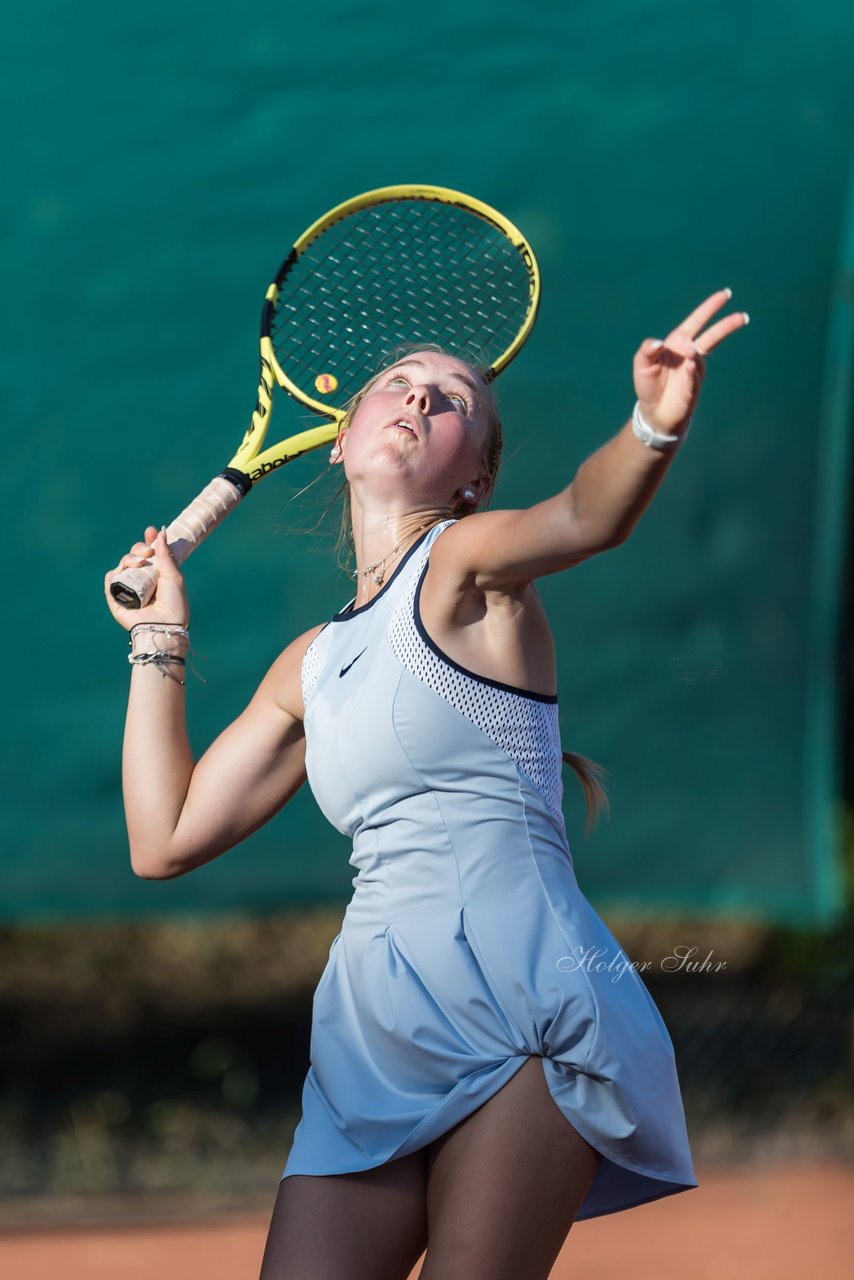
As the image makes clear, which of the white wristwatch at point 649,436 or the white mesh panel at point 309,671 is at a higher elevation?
the white wristwatch at point 649,436

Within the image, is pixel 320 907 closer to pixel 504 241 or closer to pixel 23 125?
pixel 504 241

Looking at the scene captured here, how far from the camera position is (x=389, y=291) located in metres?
Result: 3.12

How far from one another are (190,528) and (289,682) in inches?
14.7

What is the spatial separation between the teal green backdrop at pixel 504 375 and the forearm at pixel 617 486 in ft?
6.73

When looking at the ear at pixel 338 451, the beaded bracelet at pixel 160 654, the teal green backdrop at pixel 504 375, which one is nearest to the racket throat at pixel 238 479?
the ear at pixel 338 451

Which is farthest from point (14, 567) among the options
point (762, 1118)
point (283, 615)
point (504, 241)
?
point (762, 1118)

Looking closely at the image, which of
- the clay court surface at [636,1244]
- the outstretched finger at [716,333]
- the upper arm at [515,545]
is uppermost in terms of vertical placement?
the outstretched finger at [716,333]

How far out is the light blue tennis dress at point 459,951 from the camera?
161 centimetres

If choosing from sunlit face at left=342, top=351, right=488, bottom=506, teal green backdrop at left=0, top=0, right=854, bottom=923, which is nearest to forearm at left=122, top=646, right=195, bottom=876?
sunlit face at left=342, top=351, right=488, bottom=506

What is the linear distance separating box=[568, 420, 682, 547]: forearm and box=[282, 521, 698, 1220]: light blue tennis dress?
10.9 inches

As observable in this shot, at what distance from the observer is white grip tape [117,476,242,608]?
2.08m

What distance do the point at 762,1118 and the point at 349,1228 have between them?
2677 mm

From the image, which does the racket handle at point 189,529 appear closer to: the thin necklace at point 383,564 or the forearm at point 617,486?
the thin necklace at point 383,564

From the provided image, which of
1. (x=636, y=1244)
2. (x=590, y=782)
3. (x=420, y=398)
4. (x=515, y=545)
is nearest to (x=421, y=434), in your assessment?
(x=420, y=398)
